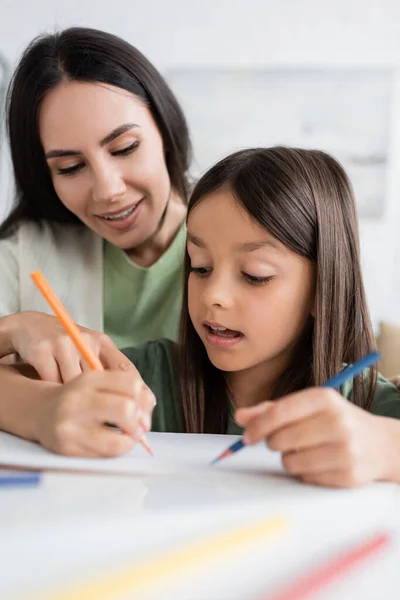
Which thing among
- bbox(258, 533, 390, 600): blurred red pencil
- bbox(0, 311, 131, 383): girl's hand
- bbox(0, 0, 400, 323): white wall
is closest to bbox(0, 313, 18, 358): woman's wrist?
bbox(0, 311, 131, 383): girl's hand

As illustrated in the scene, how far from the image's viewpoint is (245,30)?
2.21 meters

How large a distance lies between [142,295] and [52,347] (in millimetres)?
460

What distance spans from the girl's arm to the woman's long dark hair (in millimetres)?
521

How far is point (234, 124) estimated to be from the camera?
2.31 m

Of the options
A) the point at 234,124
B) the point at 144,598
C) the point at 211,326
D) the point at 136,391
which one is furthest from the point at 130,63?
the point at 234,124

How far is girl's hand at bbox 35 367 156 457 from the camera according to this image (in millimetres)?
470

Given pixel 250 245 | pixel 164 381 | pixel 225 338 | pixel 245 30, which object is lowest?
pixel 164 381

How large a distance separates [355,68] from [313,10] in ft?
0.80

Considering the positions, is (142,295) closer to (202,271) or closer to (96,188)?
(96,188)

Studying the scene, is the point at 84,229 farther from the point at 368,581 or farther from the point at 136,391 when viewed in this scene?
the point at 368,581

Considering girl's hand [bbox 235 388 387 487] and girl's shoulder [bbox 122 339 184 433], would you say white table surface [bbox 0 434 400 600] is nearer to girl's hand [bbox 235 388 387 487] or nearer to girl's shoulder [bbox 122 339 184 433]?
girl's hand [bbox 235 388 387 487]

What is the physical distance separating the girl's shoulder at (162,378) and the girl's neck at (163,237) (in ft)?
0.85

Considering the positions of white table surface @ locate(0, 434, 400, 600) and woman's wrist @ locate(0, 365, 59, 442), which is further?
woman's wrist @ locate(0, 365, 59, 442)

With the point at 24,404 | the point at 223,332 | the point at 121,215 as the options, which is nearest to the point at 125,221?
the point at 121,215
